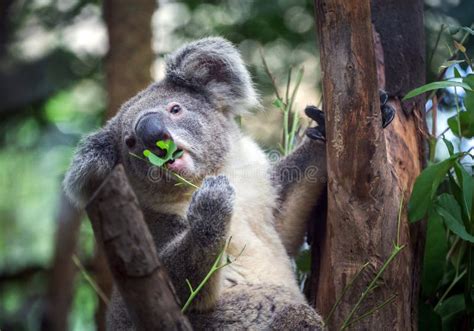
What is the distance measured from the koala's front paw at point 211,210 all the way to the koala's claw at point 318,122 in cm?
56

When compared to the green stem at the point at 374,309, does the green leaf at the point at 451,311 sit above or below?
below

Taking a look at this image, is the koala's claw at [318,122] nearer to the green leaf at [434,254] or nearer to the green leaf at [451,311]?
the green leaf at [434,254]

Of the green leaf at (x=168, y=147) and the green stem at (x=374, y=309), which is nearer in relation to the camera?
the green stem at (x=374, y=309)

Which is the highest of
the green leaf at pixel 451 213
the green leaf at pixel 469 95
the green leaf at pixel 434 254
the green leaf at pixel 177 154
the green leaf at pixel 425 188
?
the green leaf at pixel 469 95

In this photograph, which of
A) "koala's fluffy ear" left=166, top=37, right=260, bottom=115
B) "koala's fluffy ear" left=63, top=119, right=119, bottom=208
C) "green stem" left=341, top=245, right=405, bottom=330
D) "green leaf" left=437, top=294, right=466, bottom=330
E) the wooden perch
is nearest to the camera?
the wooden perch

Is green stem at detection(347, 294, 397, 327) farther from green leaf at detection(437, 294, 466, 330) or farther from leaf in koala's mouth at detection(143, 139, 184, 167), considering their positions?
leaf in koala's mouth at detection(143, 139, 184, 167)

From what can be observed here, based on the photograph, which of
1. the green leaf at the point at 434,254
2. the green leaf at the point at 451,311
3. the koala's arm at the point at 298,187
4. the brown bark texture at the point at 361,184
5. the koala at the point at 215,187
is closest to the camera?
the brown bark texture at the point at 361,184

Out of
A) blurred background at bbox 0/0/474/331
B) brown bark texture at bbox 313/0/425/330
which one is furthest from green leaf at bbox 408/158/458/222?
blurred background at bbox 0/0/474/331

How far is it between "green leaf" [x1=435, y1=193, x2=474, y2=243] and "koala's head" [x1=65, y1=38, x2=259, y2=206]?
1.17 meters

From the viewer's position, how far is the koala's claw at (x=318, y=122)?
3.38 meters

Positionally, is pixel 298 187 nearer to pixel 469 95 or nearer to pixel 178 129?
pixel 178 129

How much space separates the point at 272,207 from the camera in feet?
12.5

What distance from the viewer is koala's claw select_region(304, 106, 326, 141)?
133 inches

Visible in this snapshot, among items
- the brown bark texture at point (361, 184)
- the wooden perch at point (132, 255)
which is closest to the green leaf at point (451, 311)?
the brown bark texture at point (361, 184)
